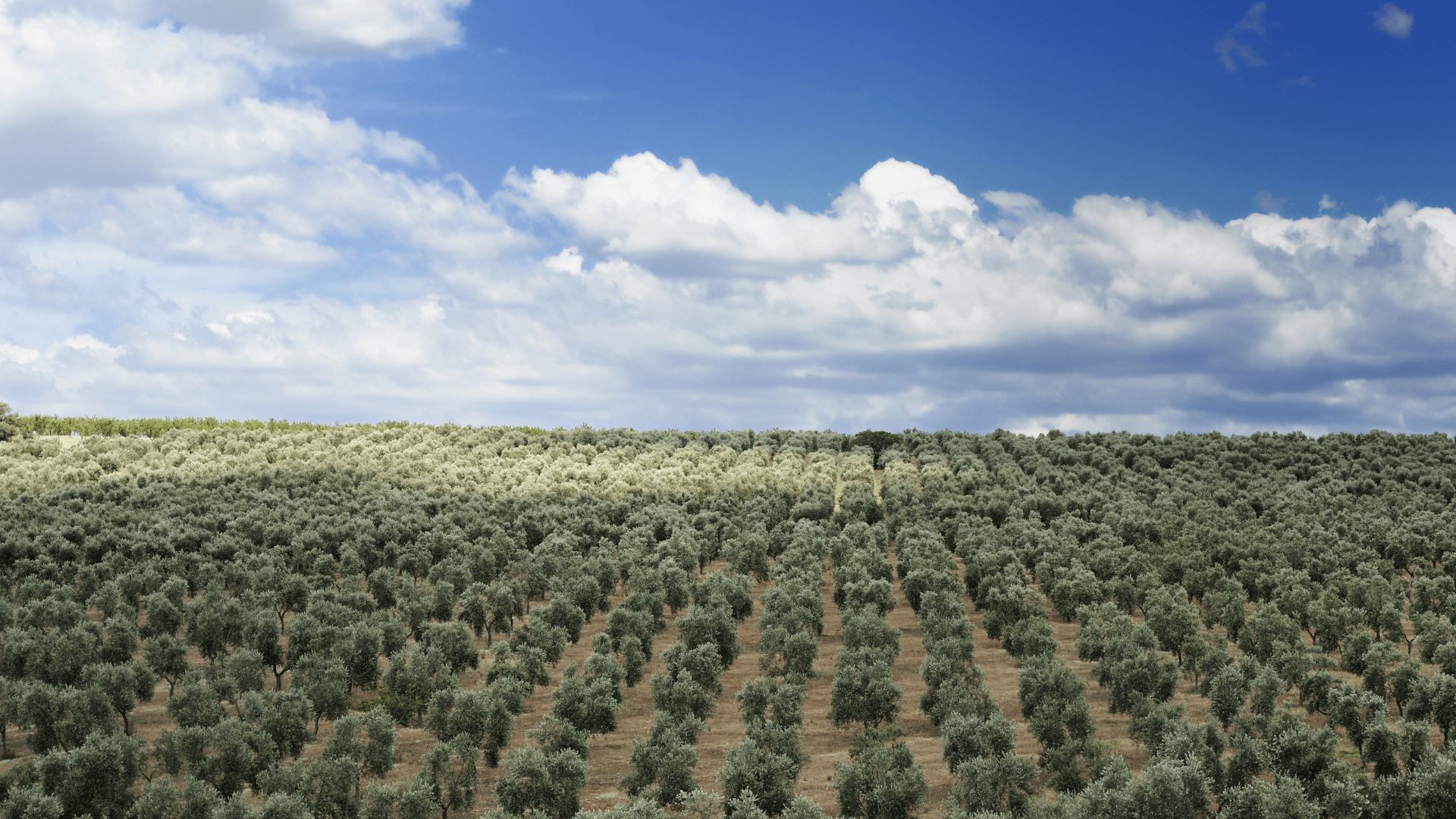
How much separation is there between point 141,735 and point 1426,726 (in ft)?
131

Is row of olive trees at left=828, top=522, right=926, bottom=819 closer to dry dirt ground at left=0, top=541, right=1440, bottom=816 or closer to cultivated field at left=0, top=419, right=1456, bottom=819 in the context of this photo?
cultivated field at left=0, top=419, right=1456, bottom=819

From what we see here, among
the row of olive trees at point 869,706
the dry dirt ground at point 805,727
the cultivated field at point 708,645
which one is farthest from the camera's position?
the dry dirt ground at point 805,727

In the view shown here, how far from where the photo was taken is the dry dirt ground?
26984 millimetres

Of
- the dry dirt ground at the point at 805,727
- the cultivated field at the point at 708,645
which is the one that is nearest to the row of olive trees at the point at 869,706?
the cultivated field at the point at 708,645

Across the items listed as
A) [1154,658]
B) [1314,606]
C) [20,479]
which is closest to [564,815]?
[1154,658]

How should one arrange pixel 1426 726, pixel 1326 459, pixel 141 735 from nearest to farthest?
pixel 1426 726 < pixel 141 735 < pixel 1326 459

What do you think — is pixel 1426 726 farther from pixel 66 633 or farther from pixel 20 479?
pixel 20 479

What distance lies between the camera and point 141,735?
3048 cm

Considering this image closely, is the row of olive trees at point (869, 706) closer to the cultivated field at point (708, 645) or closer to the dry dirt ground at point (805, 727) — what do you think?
the cultivated field at point (708, 645)

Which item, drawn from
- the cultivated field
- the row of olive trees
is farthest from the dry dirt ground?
the row of olive trees

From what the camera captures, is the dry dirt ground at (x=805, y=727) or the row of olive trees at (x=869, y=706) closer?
the row of olive trees at (x=869, y=706)

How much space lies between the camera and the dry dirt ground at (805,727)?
26984mm

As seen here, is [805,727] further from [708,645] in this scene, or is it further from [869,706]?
[708,645]

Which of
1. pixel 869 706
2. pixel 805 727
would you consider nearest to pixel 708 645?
pixel 805 727
